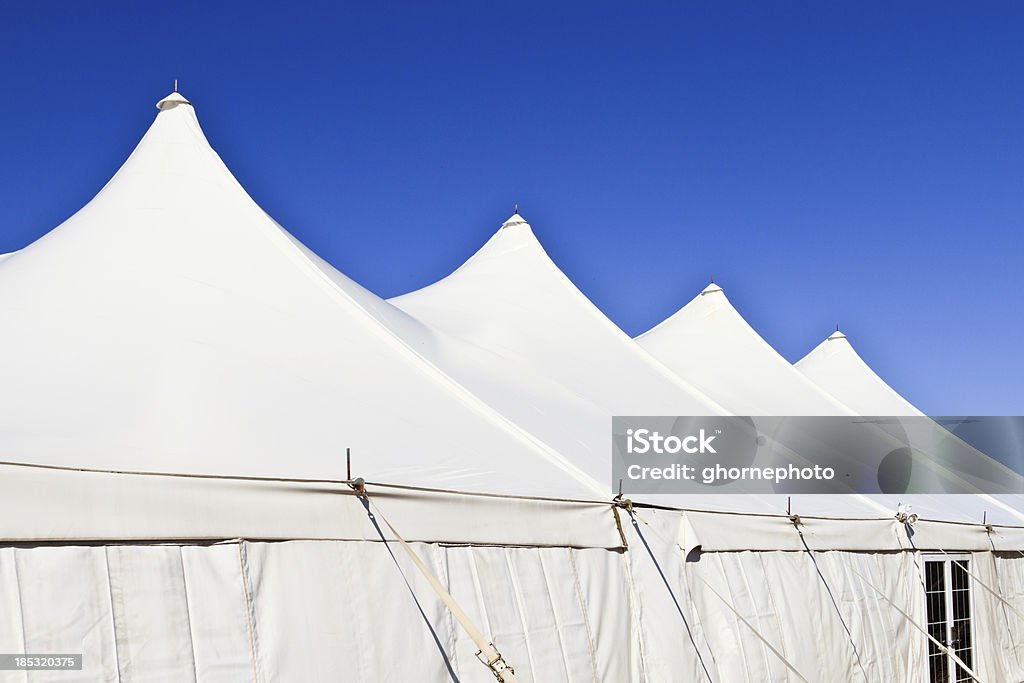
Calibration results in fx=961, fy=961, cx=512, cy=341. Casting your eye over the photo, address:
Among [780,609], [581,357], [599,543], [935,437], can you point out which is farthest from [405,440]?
[935,437]

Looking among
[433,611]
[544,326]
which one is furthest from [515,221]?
[433,611]

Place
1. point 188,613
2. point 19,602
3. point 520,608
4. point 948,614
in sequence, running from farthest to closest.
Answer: point 948,614, point 520,608, point 188,613, point 19,602

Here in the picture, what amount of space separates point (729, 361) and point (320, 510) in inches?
324

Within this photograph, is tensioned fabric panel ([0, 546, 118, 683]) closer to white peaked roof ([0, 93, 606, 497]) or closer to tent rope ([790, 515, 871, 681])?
white peaked roof ([0, 93, 606, 497])

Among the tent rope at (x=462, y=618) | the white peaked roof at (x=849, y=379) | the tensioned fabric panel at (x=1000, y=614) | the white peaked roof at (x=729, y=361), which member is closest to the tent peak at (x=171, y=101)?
the tent rope at (x=462, y=618)

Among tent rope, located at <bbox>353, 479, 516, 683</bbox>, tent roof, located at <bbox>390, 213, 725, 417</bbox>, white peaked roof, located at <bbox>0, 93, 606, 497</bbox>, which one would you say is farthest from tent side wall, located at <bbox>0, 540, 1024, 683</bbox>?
tent roof, located at <bbox>390, 213, 725, 417</bbox>

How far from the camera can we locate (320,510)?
343cm

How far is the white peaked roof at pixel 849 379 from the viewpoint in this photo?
13969 mm

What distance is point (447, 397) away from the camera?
5.06 meters

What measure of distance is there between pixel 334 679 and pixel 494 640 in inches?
31.0

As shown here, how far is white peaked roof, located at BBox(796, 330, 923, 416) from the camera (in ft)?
45.8

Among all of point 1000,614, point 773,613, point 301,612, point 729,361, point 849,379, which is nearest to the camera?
point 301,612

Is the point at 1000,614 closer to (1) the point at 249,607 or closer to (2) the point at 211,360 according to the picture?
(2) the point at 211,360

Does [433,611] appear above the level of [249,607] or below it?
below
